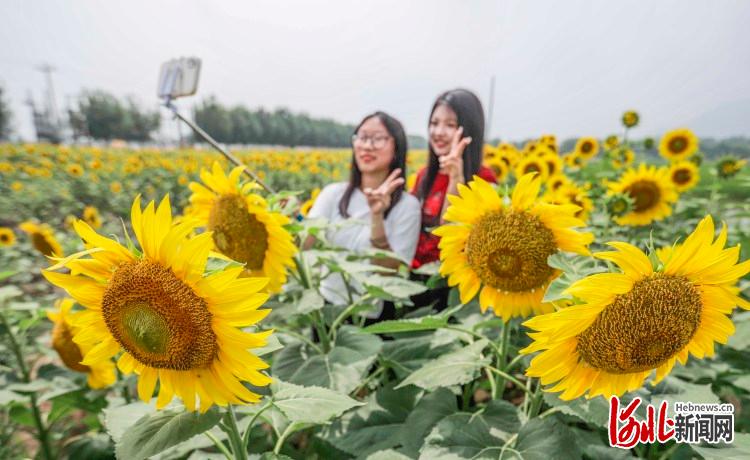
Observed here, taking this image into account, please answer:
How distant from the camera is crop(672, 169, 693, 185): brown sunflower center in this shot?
4195 millimetres

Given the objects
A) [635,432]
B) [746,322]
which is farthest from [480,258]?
[746,322]

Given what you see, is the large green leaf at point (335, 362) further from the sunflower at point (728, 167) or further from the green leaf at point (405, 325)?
the sunflower at point (728, 167)

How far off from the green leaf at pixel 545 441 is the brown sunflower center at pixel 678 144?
479 centimetres

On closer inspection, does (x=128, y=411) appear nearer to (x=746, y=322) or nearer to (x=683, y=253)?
(x=683, y=253)

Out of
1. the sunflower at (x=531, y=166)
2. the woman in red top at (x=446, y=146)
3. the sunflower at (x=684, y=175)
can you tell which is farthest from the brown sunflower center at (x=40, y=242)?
the sunflower at (x=684, y=175)

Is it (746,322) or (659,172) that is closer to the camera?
(746,322)

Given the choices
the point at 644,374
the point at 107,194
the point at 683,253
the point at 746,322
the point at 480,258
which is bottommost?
the point at 107,194

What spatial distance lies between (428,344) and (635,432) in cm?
72

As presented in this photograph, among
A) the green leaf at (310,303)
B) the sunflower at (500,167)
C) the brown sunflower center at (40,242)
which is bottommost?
the brown sunflower center at (40,242)

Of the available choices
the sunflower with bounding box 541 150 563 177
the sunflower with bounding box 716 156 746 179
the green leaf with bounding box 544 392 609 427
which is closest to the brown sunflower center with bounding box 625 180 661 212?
the sunflower with bounding box 541 150 563 177

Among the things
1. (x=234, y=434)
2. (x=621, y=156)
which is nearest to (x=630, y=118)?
(x=621, y=156)

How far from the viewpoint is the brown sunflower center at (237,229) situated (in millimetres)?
1459

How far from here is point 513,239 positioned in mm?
1210

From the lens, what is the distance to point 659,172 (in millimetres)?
3055
